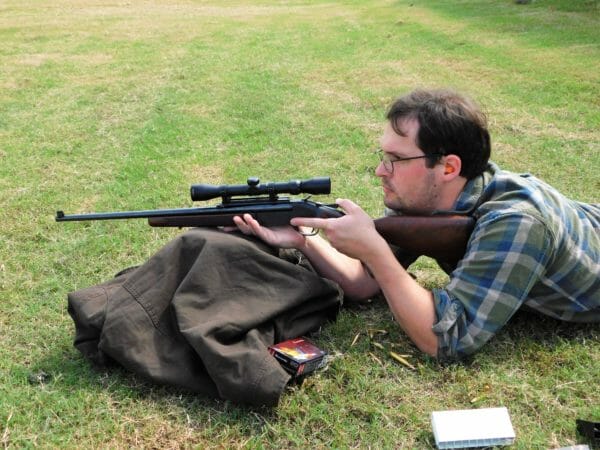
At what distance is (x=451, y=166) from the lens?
12.0 ft

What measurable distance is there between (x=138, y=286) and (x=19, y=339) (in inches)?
40.0

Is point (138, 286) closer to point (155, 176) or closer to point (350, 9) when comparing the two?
point (155, 176)

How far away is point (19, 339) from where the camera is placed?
4008 millimetres

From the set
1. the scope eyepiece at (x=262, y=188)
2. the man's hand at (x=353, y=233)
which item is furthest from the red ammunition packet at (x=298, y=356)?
the scope eyepiece at (x=262, y=188)

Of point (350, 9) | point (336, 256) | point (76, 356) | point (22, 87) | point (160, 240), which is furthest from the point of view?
point (350, 9)

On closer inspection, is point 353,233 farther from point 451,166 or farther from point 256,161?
point 256,161

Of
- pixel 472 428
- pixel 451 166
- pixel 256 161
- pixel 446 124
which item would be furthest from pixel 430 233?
pixel 256 161

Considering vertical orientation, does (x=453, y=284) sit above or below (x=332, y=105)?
above

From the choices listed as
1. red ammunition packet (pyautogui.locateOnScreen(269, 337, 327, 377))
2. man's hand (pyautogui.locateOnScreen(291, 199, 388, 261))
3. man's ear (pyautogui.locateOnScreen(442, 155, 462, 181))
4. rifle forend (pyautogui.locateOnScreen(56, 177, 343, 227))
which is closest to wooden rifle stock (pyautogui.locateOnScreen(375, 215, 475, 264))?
man's hand (pyautogui.locateOnScreen(291, 199, 388, 261))

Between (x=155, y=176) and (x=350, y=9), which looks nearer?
(x=155, y=176)

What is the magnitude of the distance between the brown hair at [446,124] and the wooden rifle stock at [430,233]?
34 centimetres

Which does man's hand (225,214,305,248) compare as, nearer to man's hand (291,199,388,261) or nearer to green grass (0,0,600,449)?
man's hand (291,199,388,261)

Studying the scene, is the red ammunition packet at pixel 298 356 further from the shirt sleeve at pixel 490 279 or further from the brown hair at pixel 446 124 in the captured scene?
the brown hair at pixel 446 124

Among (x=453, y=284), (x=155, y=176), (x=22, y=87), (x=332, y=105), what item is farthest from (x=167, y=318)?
(x=22, y=87)
